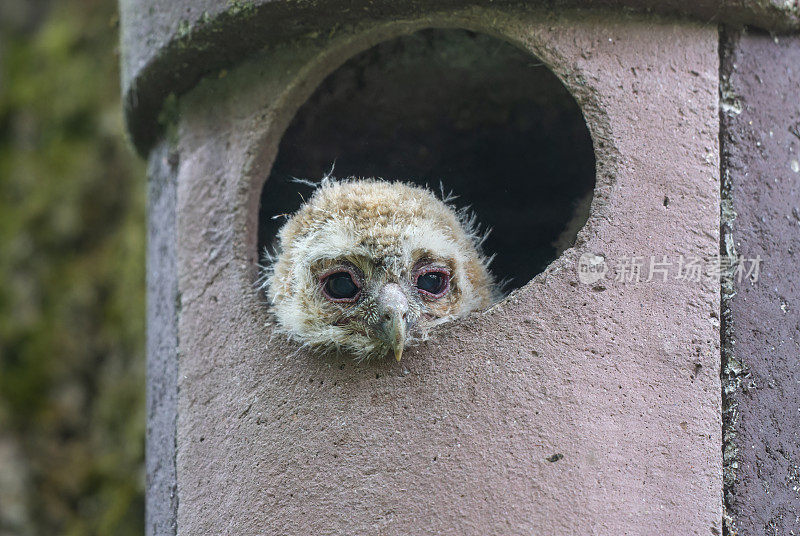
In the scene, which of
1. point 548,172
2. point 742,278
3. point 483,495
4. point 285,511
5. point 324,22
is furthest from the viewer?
point 548,172

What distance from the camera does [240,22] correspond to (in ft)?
9.77

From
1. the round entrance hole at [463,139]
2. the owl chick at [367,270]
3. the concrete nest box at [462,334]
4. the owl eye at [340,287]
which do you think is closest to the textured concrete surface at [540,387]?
the concrete nest box at [462,334]

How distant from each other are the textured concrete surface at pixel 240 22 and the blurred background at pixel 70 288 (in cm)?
343

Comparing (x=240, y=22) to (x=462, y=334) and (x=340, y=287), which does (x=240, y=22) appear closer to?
(x=340, y=287)

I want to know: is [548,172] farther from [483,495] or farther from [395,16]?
[483,495]

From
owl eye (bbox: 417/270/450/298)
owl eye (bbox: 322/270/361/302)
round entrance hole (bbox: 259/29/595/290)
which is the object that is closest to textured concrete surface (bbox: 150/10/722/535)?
owl eye (bbox: 322/270/361/302)

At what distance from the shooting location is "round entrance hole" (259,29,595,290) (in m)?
3.85

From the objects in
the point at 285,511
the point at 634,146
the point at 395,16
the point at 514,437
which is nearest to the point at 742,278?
the point at 634,146

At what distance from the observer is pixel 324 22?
2943mm

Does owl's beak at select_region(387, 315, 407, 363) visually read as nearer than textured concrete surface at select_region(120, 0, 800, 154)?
Yes

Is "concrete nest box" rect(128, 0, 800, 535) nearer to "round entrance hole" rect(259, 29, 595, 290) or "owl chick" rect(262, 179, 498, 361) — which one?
"owl chick" rect(262, 179, 498, 361)

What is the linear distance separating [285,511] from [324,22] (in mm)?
1561

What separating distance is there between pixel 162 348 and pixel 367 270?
0.96 m

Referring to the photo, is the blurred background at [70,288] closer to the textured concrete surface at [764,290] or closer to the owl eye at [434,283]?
the owl eye at [434,283]
